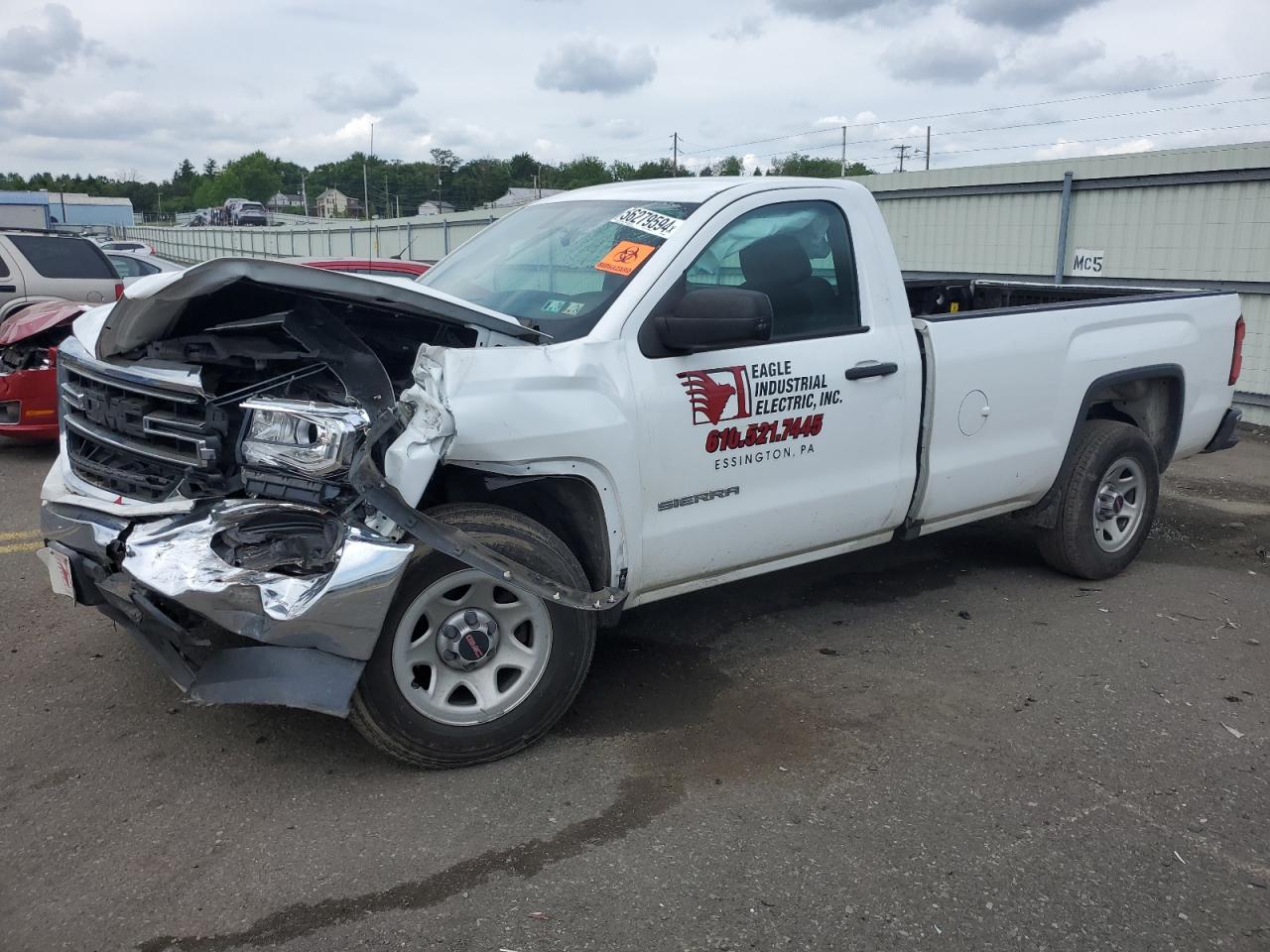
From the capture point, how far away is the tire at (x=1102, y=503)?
215 inches

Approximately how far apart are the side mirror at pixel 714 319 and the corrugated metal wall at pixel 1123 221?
9.18m

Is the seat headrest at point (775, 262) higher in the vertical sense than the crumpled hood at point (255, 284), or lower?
higher

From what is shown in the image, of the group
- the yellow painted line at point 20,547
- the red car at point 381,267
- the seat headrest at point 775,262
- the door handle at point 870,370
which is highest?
the seat headrest at point 775,262

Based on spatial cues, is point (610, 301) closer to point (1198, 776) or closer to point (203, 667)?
point (203, 667)

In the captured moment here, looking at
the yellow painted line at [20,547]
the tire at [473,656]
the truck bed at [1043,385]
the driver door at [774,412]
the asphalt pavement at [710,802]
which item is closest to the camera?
the asphalt pavement at [710,802]

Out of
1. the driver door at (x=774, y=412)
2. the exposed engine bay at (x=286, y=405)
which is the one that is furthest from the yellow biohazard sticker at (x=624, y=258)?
the exposed engine bay at (x=286, y=405)

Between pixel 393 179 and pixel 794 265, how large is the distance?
45.5 meters

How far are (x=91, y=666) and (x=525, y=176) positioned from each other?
5021 centimetres

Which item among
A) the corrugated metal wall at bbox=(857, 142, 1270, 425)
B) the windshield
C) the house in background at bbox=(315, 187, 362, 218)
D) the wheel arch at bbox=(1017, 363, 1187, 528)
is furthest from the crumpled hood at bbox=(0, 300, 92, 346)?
the house in background at bbox=(315, 187, 362, 218)

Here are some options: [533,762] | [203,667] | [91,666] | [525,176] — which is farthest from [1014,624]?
[525,176]

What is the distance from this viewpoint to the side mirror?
12.2 ft

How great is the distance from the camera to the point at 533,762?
3629 mm

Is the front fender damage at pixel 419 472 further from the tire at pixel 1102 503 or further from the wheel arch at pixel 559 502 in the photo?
the tire at pixel 1102 503

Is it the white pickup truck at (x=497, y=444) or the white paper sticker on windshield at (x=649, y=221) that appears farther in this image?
the white paper sticker on windshield at (x=649, y=221)
